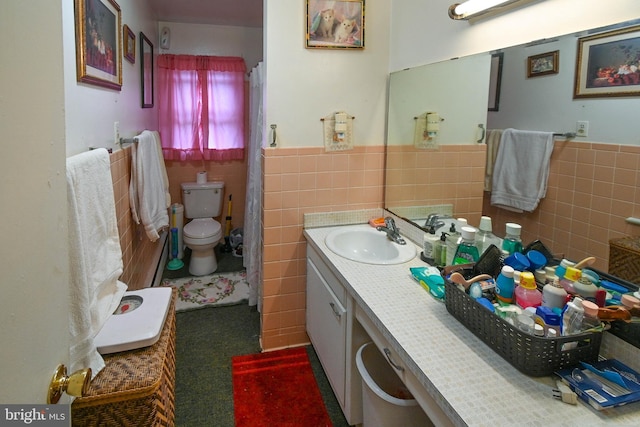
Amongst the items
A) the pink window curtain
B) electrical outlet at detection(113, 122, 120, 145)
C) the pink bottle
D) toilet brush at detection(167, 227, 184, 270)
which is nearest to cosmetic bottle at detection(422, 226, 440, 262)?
the pink bottle

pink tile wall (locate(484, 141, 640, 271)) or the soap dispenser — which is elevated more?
pink tile wall (locate(484, 141, 640, 271))

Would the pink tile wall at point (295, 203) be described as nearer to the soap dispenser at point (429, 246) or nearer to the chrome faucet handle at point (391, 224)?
the chrome faucet handle at point (391, 224)

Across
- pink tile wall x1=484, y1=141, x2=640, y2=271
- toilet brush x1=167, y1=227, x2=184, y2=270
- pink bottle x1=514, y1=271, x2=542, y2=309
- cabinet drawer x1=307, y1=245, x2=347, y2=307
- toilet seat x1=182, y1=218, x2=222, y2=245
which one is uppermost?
pink tile wall x1=484, y1=141, x2=640, y2=271

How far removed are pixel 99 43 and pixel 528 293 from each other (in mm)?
1950

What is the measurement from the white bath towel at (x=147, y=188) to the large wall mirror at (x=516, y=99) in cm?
153

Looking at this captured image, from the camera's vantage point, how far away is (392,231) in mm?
2064

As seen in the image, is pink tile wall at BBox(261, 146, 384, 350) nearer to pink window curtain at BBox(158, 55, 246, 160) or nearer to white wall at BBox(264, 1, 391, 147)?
white wall at BBox(264, 1, 391, 147)

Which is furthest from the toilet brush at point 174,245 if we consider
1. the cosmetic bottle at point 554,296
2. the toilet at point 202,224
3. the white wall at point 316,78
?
the cosmetic bottle at point 554,296

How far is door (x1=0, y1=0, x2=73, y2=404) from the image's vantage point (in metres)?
0.55

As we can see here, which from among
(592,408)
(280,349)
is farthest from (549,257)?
(280,349)

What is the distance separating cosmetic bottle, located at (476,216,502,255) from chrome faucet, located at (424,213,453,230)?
26cm

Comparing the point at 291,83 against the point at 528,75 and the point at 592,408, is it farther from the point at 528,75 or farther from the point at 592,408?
the point at 592,408

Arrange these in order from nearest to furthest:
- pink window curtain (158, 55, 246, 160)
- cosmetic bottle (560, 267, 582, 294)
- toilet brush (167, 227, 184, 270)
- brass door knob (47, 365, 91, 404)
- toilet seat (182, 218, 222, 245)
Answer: brass door knob (47, 365, 91, 404) → cosmetic bottle (560, 267, 582, 294) → toilet seat (182, 218, 222, 245) → toilet brush (167, 227, 184, 270) → pink window curtain (158, 55, 246, 160)

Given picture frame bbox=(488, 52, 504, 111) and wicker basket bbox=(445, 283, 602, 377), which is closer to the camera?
wicker basket bbox=(445, 283, 602, 377)
